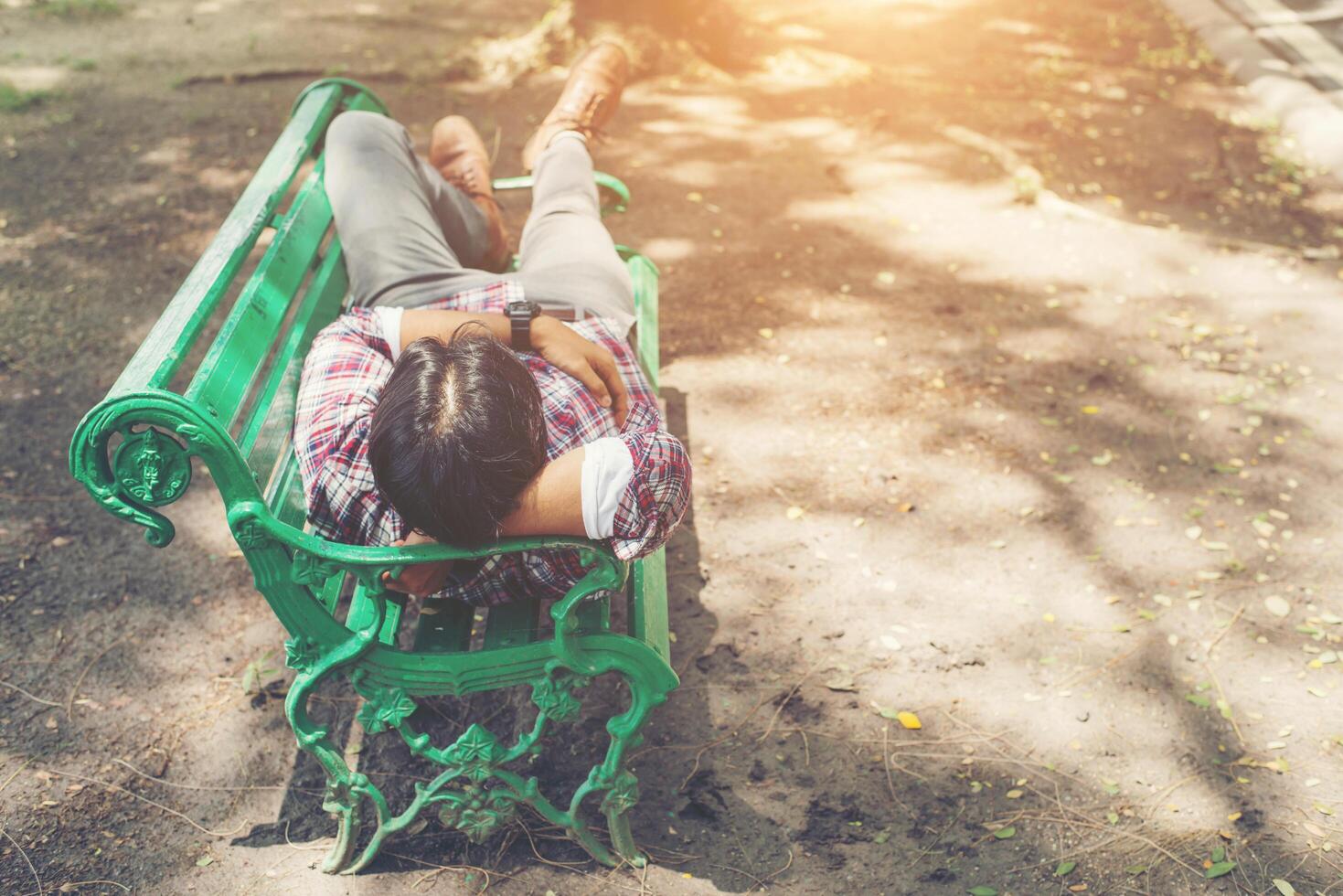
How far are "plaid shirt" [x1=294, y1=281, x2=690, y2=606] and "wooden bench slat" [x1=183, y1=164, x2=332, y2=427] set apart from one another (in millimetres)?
137

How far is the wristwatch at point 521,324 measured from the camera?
2312mm

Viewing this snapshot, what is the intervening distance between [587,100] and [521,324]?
1327mm

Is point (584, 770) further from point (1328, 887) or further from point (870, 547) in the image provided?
point (1328, 887)

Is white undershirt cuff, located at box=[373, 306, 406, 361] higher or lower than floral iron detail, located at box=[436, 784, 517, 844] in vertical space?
higher

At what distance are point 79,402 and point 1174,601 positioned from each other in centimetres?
395

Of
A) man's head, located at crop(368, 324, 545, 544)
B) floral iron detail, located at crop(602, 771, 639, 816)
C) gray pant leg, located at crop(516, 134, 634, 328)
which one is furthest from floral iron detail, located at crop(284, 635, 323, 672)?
gray pant leg, located at crop(516, 134, 634, 328)

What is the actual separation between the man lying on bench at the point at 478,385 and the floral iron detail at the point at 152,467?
0.32m

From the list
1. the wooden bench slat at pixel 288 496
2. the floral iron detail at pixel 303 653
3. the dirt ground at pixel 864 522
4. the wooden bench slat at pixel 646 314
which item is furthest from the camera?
the wooden bench slat at pixel 646 314

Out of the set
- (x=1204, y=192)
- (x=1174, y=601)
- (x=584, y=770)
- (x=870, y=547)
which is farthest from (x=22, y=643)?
(x=1204, y=192)

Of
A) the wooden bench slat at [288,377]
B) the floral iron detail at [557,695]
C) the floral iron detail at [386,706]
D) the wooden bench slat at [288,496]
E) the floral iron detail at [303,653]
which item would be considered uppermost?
the wooden bench slat at [288,377]

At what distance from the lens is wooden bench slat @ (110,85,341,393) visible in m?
1.73

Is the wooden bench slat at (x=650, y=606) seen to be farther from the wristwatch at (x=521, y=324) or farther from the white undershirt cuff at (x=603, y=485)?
the wristwatch at (x=521, y=324)

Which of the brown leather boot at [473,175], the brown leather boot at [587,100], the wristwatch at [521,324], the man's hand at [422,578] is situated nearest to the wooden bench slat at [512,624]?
the man's hand at [422,578]

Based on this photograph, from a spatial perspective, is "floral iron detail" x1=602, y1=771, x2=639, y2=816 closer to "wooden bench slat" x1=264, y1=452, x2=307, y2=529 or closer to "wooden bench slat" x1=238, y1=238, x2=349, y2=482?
"wooden bench slat" x1=264, y1=452, x2=307, y2=529
